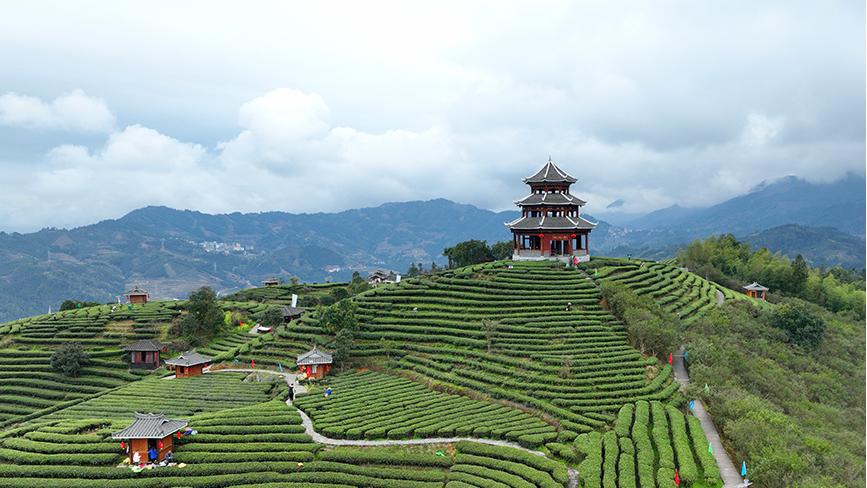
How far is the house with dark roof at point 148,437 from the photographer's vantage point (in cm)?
2758

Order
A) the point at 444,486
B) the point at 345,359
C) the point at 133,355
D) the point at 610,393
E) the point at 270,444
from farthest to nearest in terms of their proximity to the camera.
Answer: the point at 133,355, the point at 345,359, the point at 610,393, the point at 270,444, the point at 444,486

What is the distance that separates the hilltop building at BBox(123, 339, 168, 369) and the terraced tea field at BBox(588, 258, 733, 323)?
45.5 meters

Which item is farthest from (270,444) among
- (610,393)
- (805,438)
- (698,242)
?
(698,242)

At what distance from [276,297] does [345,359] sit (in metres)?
39.5

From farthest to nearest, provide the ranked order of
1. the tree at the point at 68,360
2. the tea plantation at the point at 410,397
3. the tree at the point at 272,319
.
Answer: the tree at the point at 272,319 → the tree at the point at 68,360 → the tea plantation at the point at 410,397

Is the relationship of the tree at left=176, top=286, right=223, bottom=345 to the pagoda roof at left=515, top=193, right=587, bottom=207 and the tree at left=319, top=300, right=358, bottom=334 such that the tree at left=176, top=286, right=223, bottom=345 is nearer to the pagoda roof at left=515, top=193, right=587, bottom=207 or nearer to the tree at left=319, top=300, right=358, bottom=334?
the tree at left=319, top=300, right=358, bottom=334

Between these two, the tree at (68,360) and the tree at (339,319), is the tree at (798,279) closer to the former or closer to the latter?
the tree at (339,319)

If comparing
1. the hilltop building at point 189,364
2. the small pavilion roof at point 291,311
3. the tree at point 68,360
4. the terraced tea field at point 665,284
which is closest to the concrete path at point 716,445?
the terraced tea field at point 665,284

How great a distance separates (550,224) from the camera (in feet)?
204

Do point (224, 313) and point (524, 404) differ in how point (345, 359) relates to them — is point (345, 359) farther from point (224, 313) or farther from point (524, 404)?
point (224, 313)

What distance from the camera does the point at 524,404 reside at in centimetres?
3453

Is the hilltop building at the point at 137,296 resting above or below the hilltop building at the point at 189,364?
above

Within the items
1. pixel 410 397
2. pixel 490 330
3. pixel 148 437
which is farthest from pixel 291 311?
pixel 148 437

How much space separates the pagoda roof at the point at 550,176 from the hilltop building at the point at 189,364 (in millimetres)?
42500
